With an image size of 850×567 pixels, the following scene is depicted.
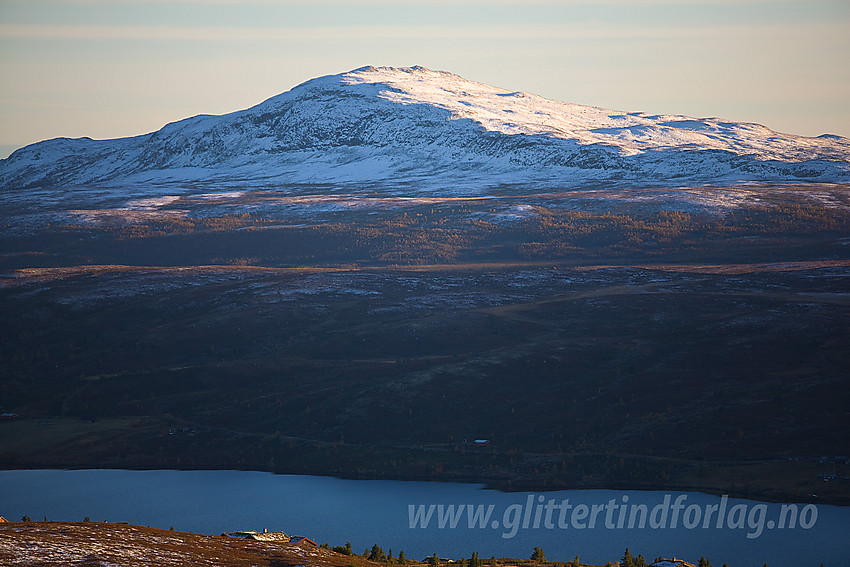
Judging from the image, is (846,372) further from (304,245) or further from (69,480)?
(304,245)

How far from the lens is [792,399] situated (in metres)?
64.3

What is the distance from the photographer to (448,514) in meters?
52.1

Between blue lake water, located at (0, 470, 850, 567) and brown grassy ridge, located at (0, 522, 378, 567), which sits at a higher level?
brown grassy ridge, located at (0, 522, 378, 567)

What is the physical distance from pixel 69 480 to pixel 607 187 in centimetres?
15656

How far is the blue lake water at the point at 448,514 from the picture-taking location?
4616cm

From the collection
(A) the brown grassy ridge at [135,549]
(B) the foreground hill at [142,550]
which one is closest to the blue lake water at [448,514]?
(B) the foreground hill at [142,550]

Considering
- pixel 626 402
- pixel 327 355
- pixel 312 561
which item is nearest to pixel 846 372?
pixel 626 402

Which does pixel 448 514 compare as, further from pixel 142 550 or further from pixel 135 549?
pixel 135 549

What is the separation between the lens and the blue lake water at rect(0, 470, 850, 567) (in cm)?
4616

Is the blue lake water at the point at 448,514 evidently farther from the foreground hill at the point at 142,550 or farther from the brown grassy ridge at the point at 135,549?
the brown grassy ridge at the point at 135,549

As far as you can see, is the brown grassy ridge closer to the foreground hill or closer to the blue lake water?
the foreground hill

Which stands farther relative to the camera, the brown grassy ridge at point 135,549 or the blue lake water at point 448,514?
the blue lake water at point 448,514

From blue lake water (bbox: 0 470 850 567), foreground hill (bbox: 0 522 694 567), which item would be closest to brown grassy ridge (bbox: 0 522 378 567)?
foreground hill (bbox: 0 522 694 567)

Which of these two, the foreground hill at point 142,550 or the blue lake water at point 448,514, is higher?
the foreground hill at point 142,550
